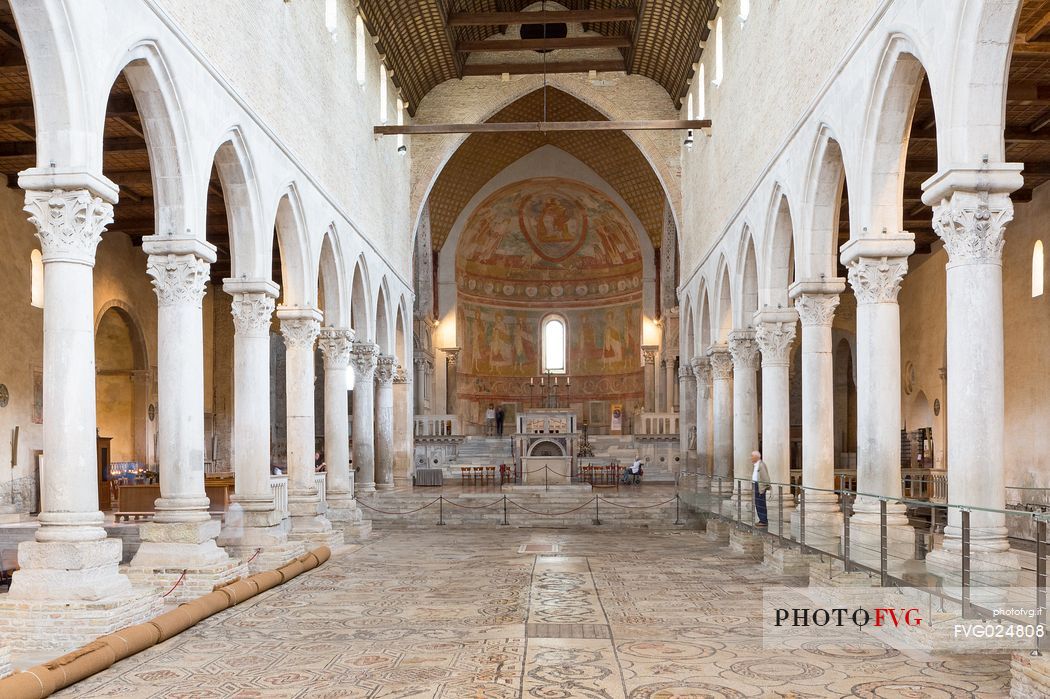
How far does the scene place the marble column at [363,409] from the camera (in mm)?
26531

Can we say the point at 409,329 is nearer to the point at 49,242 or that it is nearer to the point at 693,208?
the point at 693,208

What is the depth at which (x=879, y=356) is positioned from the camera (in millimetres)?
13188

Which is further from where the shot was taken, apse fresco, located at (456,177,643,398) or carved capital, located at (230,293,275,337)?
apse fresco, located at (456,177,643,398)

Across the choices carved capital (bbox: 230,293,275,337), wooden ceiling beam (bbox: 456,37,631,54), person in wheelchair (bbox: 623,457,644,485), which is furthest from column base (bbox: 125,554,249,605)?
person in wheelchair (bbox: 623,457,644,485)

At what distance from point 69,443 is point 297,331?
959 cm

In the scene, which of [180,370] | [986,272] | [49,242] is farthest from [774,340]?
[49,242]

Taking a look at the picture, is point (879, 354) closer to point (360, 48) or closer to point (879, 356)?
point (879, 356)

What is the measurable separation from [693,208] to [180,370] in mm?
19551

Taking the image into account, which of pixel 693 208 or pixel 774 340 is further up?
pixel 693 208

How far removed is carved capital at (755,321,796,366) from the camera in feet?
62.8

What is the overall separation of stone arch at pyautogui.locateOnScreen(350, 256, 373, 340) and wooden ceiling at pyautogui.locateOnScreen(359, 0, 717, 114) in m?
6.08

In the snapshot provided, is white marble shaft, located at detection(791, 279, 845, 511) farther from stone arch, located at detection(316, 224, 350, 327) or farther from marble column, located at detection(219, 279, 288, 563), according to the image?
stone arch, located at detection(316, 224, 350, 327)

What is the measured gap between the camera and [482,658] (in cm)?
948

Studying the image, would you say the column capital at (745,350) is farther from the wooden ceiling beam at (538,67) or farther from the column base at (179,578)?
the column base at (179,578)
